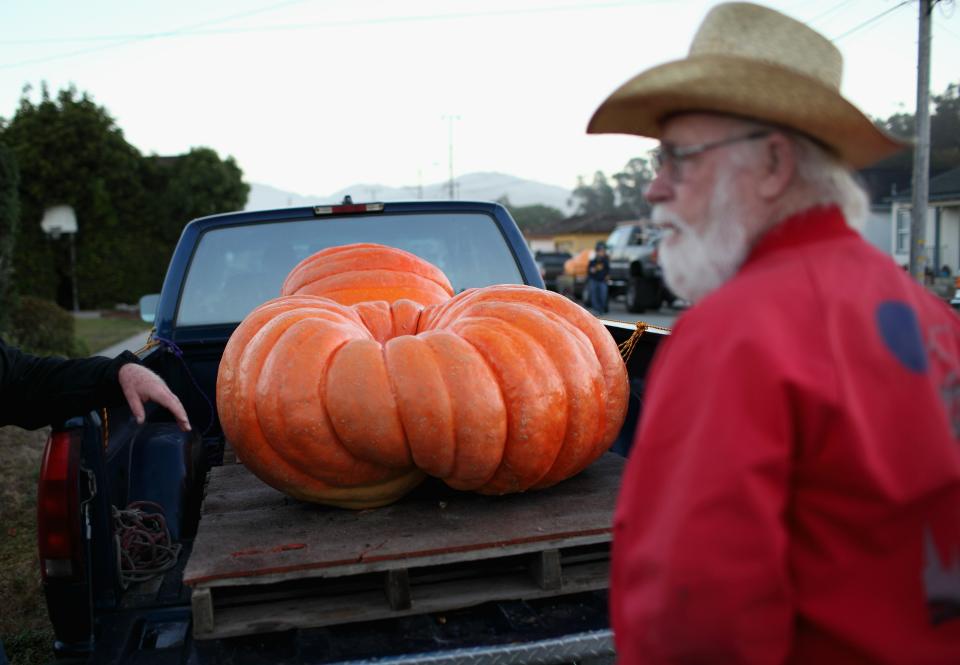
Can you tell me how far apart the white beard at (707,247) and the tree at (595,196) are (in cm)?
11812

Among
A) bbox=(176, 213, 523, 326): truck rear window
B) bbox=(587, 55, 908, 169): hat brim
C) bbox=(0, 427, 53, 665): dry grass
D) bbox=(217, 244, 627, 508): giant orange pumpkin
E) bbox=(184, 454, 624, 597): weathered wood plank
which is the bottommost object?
bbox=(0, 427, 53, 665): dry grass

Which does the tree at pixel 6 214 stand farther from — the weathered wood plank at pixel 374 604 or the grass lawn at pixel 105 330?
the weathered wood plank at pixel 374 604

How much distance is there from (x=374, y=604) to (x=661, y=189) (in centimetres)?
141

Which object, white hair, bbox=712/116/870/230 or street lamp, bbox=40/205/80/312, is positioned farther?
street lamp, bbox=40/205/80/312

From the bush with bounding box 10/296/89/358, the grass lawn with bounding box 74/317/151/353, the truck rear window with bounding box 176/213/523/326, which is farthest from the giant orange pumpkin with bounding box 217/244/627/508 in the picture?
the grass lawn with bounding box 74/317/151/353

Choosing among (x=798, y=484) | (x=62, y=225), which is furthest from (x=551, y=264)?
(x=798, y=484)

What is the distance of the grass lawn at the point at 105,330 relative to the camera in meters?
15.5

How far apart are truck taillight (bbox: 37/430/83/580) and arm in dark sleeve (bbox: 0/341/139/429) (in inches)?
9.6

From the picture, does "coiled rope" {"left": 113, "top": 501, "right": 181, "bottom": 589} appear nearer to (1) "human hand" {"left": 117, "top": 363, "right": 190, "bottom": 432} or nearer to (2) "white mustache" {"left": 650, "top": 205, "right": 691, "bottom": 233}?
(1) "human hand" {"left": 117, "top": 363, "right": 190, "bottom": 432}

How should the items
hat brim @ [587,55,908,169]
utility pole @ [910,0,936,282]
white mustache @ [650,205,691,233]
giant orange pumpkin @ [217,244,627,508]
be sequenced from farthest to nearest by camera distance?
1. utility pole @ [910,0,936,282]
2. giant orange pumpkin @ [217,244,627,508]
3. white mustache @ [650,205,691,233]
4. hat brim @ [587,55,908,169]

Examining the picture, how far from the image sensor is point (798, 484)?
1306mm

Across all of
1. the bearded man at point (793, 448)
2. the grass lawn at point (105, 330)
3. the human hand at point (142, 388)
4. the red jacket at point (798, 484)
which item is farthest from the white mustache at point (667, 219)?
the grass lawn at point (105, 330)

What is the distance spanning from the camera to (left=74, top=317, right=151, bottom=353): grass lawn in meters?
15.5

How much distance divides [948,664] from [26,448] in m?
7.86
